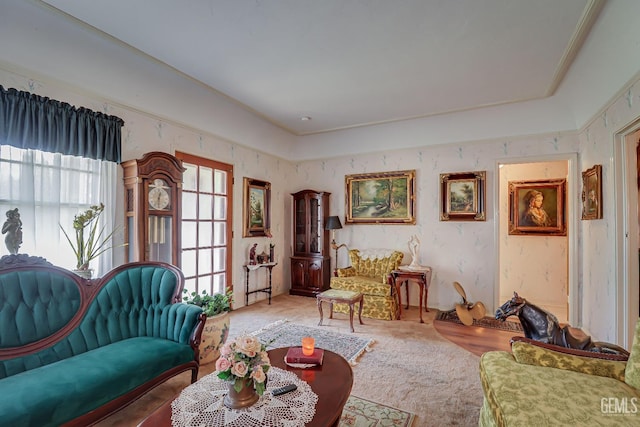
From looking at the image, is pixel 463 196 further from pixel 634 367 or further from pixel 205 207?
pixel 205 207

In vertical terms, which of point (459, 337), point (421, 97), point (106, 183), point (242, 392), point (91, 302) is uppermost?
point (421, 97)

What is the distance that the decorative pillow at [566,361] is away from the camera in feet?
5.82

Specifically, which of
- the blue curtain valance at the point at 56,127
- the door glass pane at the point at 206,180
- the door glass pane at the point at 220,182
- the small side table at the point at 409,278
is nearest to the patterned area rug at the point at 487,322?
the small side table at the point at 409,278

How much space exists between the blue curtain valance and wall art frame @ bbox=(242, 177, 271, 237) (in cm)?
213

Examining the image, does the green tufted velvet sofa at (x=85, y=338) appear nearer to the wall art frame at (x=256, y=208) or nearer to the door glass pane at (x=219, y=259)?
the door glass pane at (x=219, y=259)

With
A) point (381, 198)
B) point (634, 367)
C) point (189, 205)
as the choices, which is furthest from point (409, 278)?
point (189, 205)

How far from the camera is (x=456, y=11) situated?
7.97 feet

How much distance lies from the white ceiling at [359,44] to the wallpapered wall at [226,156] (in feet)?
2.25

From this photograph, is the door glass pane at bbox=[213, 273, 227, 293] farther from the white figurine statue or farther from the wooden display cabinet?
the white figurine statue

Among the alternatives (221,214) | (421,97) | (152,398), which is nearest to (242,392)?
(152,398)

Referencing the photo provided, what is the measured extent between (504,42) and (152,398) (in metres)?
4.32

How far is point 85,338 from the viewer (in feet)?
7.51

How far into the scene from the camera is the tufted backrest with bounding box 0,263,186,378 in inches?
80.3

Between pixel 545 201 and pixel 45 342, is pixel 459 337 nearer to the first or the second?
pixel 545 201
